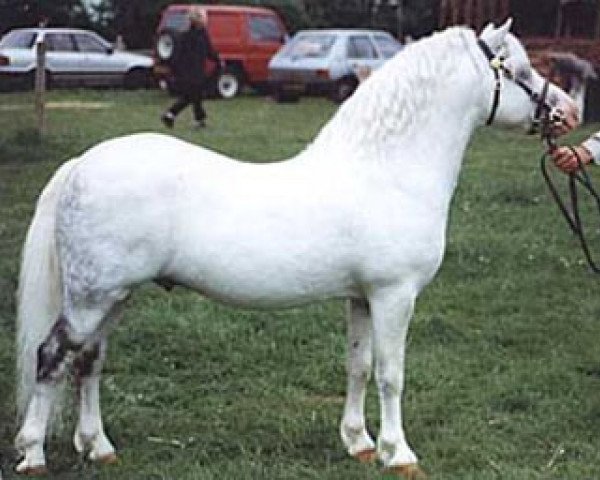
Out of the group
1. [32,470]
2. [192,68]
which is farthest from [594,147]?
[192,68]

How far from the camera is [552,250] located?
10031 mm

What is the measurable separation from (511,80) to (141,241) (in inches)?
65.3

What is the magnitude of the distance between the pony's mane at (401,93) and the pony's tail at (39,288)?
1.15 meters

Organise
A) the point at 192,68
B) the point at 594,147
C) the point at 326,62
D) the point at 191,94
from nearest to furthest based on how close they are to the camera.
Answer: the point at 594,147
the point at 191,94
the point at 192,68
the point at 326,62

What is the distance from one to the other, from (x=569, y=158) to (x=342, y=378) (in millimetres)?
1880

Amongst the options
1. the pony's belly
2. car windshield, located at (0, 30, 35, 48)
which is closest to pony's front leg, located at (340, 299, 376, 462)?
the pony's belly

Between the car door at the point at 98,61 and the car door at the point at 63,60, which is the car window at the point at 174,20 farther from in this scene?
the car door at the point at 63,60

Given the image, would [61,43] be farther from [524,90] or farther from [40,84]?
[524,90]

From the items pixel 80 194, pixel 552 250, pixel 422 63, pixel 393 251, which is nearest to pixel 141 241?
pixel 80 194

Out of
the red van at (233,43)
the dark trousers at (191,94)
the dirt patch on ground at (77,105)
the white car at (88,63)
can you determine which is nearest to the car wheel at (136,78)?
the white car at (88,63)

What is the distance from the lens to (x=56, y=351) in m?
5.02

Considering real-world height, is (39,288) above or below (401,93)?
below

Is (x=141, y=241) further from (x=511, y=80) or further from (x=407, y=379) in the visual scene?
(x=407, y=379)

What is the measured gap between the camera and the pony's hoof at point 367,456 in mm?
5426
